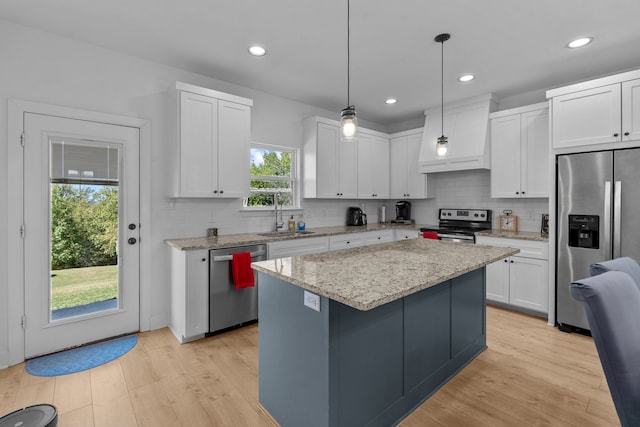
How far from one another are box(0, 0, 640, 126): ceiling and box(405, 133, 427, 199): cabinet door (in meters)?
1.25

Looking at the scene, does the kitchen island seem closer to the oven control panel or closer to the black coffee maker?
the oven control panel

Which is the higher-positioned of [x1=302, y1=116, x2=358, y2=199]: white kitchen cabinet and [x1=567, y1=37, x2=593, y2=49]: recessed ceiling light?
[x1=567, y1=37, x2=593, y2=49]: recessed ceiling light

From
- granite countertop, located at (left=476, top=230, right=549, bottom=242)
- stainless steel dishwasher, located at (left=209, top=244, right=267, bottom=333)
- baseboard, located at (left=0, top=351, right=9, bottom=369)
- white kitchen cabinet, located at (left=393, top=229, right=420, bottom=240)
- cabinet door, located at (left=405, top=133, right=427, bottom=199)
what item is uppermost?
cabinet door, located at (left=405, top=133, right=427, bottom=199)

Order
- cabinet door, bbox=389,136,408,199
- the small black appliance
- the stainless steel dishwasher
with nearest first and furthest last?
1. the stainless steel dishwasher
2. the small black appliance
3. cabinet door, bbox=389,136,408,199

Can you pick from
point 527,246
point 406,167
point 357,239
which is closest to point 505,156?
point 527,246

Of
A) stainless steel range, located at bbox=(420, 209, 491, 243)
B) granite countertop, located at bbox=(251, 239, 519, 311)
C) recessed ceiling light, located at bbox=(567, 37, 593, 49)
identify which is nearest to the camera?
granite countertop, located at bbox=(251, 239, 519, 311)

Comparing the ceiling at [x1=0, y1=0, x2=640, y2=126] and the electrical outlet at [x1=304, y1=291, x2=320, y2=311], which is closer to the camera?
the electrical outlet at [x1=304, y1=291, x2=320, y2=311]

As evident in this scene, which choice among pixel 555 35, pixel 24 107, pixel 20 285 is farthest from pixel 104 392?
pixel 555 35

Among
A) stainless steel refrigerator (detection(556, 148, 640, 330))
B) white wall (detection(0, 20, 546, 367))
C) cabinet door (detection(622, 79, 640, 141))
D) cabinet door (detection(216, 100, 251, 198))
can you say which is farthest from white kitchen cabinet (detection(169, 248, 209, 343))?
cabinet door (detection(622, 79, 640, 141))

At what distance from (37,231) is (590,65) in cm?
547

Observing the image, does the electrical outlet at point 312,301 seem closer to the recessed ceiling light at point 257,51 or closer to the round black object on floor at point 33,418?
the round black object on floor at point 33,418

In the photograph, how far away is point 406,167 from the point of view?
16.6ft

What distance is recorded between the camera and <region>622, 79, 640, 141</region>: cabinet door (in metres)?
2.77

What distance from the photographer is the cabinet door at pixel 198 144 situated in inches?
121
